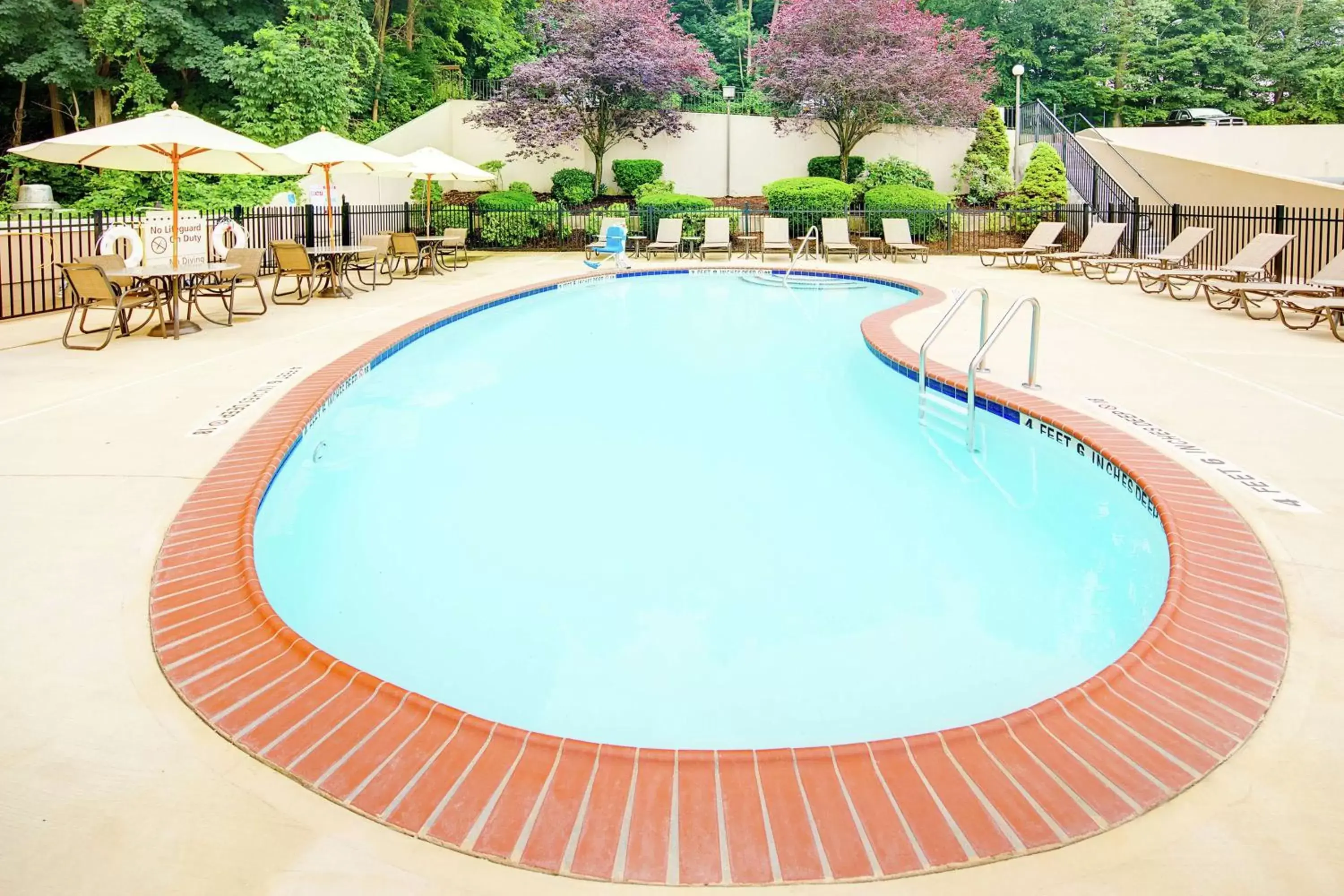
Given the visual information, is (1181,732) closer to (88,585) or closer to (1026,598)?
(1026,598)

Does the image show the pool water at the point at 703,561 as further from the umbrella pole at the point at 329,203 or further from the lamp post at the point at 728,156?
the lamp post at the point at 728,156

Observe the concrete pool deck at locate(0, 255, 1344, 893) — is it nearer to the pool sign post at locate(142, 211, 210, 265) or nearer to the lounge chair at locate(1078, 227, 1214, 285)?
the pool sign post at locate(142, 211, 210, 265)

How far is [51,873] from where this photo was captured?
77.5 inches

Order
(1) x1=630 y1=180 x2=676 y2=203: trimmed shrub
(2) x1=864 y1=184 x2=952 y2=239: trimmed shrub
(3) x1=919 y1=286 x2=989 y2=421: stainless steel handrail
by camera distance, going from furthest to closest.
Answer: (1) x1=630 y1=180 x2=676 y2=203: trimmed shrub → (2) x1=864 y1=184 x2=952 y2=239: trimmed shrub → (3) x1=919 y1=286 x2=989 y2=421: stainless steel handrail

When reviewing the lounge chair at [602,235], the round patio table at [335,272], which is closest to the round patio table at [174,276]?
the round patio table at [335,272]

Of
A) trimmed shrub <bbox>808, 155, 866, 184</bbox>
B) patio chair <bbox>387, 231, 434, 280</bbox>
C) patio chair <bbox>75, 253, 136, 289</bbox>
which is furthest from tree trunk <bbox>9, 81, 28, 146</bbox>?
trimmed shrub <bbox>808, 155, 866, 184</bbox>

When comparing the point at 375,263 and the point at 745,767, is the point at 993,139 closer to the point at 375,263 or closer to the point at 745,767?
the point at 375,263

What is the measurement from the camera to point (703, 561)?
442cm

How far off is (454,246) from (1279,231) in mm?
13185

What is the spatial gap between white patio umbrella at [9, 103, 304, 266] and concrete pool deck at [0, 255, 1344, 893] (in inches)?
118

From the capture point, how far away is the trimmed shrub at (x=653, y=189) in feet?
78.4

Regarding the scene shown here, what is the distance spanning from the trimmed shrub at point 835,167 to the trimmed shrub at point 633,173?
389 centimetres

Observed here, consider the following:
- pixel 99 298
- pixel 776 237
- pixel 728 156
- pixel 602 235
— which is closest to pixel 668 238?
pixel 602 235

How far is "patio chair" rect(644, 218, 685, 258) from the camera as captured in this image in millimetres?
19031
